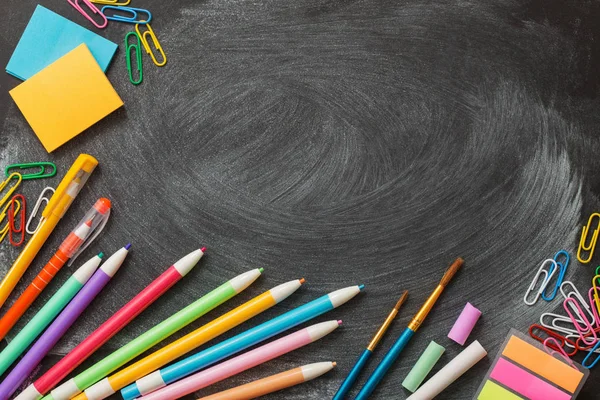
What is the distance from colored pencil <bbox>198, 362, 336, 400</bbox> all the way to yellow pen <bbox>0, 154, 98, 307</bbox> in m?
0.31

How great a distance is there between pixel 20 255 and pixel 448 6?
0.68 meters

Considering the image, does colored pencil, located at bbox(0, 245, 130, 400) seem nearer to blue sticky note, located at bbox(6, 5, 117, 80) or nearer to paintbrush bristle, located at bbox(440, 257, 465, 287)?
blue sticky note, located at bbox(6, 5, 117, 80)

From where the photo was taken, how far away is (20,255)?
872 millimetres

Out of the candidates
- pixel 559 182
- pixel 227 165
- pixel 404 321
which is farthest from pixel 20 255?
pixel 559 182

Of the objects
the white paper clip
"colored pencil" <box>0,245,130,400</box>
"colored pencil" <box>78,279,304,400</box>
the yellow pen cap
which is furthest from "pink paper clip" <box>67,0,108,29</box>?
the white paper clip

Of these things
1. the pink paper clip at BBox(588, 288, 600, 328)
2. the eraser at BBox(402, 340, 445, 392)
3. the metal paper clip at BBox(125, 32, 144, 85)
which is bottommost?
the eraser at BBox(402, 340, 445, 392)

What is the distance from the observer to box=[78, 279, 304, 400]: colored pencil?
2.73ft

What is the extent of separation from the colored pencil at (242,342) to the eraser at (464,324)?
140mm

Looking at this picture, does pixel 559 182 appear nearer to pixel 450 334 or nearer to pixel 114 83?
pixel 450 334

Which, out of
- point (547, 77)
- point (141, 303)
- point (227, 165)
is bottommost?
point (141, 303)

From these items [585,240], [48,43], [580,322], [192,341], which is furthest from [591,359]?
[48,43]

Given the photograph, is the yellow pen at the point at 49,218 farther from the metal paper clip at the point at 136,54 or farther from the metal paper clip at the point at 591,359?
the metal paper clip at the point at 591,359

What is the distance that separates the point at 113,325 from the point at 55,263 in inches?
4.7

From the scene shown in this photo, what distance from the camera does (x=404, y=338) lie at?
84 cm
